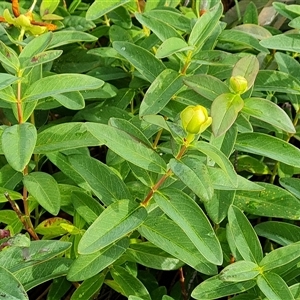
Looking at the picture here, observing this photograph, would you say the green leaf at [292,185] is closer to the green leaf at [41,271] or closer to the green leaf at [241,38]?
the green leaf at [241,38]

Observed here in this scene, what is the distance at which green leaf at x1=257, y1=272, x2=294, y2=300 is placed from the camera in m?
1.02

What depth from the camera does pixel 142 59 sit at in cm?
128

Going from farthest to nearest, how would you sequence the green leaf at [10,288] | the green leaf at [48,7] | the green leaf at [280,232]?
the green leaf at [48,7] → the green leaf at [280,232] → the green leaf at [10,288]

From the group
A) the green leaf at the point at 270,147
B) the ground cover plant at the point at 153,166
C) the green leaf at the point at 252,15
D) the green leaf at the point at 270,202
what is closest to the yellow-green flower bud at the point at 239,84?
the ground cover plant at the point at 153,166

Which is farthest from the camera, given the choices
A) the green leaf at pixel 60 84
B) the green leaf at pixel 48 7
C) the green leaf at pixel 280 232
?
the green leaf at pixel 48 7

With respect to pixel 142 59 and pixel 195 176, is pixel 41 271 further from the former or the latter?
pixel 142 59

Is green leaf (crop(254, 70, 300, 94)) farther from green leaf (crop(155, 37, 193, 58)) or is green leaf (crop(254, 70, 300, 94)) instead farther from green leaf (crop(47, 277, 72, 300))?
green leaf (crop(47, 277, 72, 300))

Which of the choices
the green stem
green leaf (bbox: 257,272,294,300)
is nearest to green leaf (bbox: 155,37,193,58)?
the green stem

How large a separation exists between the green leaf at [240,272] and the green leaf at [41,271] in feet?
0.97

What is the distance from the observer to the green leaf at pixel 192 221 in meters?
0.98

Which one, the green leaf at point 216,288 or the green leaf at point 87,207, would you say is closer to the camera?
the green leaf at point 216,288

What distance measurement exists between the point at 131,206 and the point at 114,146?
5.1 inches

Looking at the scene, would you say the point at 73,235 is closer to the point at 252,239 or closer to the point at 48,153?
the point at 48,153

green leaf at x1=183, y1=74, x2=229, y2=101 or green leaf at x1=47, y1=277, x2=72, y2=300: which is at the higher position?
green leaf at x1=183, y1=74, x2=229, y2=101
